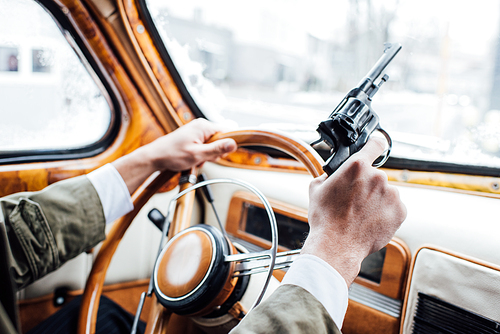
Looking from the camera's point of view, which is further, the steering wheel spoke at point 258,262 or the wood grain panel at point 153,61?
the wood grain panel at point 153,61

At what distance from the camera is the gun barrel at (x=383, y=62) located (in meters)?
0.77

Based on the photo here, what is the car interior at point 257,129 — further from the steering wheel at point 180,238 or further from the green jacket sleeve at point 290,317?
the green jacket sleeve at point 290,317

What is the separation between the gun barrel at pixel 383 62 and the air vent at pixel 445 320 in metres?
0.52

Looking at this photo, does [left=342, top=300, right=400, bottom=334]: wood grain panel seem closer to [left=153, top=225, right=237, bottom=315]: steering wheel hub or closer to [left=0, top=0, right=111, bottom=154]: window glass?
[left=153, top=225, right=237, bottom=315]: steering wheel hub

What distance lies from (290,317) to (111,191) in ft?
2.16

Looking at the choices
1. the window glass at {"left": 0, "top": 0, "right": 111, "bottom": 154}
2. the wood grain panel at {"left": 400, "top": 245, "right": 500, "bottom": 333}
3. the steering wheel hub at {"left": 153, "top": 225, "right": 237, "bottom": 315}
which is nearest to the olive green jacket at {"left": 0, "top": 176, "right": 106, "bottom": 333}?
the steering wheel hub at {"left": 153, "top": 225, "right": 237, "bottom": 315}

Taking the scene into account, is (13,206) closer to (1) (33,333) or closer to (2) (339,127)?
(1) (33,333)

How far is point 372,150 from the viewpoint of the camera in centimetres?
70

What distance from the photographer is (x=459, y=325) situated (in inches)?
31.6

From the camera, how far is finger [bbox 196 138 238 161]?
918 millimetres

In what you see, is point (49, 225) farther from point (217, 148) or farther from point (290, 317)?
point (290, 317)

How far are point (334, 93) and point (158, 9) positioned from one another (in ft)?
2.43

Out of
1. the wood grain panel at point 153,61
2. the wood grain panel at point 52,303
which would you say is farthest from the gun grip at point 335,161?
the wood grain panel at point 153,61

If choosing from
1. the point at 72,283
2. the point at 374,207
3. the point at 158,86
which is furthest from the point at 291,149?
the point at 72,283
